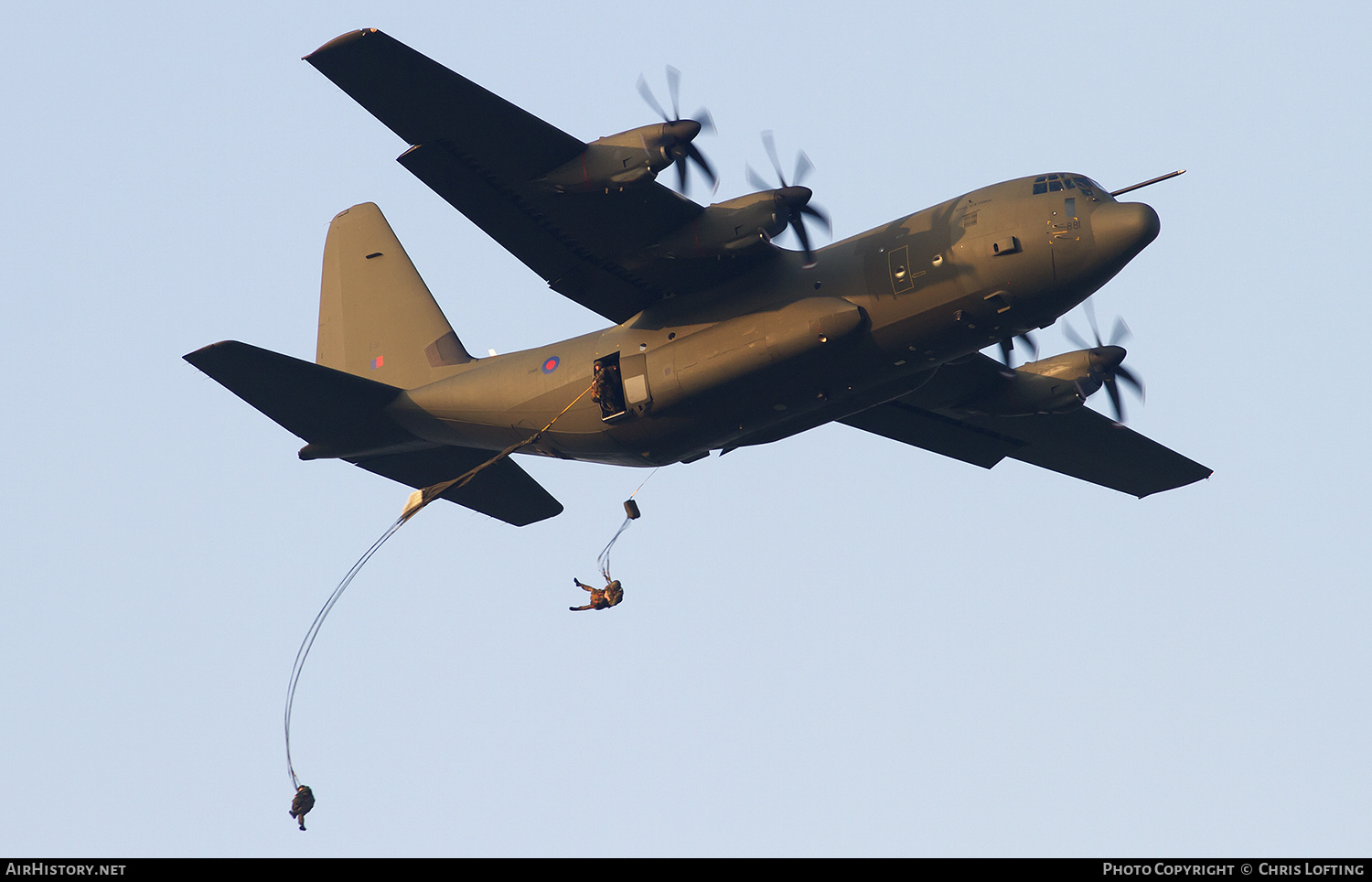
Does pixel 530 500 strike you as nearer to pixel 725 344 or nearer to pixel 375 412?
pixel 375 412

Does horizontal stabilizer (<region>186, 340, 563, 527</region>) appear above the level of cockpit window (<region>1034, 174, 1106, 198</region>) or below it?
below

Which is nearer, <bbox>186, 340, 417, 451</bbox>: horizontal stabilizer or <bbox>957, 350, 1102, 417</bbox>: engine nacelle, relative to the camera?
<bbox>186, 340, 417, 451</bbox>: horizontal stabilizer

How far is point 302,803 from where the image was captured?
Result: 78.3 feet

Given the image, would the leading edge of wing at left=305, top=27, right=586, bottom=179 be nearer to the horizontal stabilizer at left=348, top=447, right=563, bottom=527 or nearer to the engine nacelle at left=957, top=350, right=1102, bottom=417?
the horizontal stabilizer at left=348, top=447, right=563, bottom=527

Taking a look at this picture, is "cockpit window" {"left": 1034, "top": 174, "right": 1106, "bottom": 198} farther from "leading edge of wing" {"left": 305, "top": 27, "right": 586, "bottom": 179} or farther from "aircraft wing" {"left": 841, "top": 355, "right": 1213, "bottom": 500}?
"leading edge of wing" {"left": 305, "top": 27, "right": 586, "bottom": 179}


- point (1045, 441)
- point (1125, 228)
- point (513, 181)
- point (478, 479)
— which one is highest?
point (513, 181)

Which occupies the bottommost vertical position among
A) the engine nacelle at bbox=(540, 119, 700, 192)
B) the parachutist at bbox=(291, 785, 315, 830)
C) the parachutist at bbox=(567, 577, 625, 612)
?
the parachutist at bbox=(291, 785, 315, 830)

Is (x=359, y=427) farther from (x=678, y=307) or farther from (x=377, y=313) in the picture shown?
(x=678, y=307)

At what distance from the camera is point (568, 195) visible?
2469cm

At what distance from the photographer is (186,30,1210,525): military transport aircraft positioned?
77.9 feet

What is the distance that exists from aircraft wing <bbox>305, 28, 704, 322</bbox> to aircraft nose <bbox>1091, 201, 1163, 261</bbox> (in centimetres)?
688

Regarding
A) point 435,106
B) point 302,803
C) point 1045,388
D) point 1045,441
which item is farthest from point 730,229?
point 302,803

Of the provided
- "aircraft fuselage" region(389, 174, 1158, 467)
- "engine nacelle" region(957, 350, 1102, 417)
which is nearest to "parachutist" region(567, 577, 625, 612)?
A: "aircraft fuselage" region(389, 174, 1158, 467)

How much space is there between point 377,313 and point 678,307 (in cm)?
849
